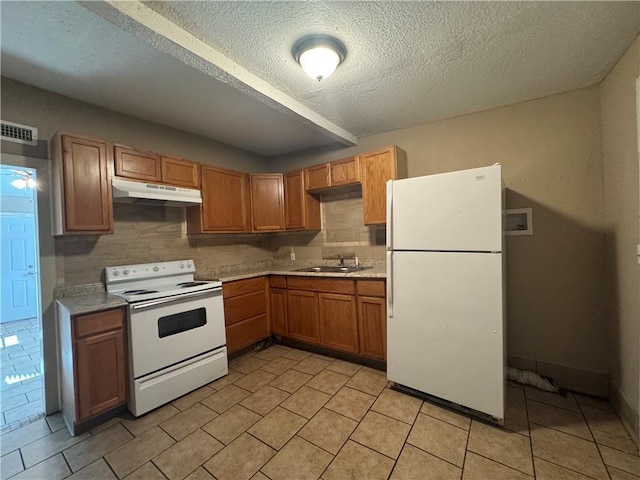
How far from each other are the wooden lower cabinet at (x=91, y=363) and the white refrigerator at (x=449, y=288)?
6.90 feet

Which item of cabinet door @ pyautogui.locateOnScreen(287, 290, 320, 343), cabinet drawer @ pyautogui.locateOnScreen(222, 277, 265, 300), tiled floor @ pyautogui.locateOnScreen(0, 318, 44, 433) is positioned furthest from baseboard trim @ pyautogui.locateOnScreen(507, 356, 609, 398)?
tiled floor @ pyautogui.locateOnScreen(0, 318, 44, 433)

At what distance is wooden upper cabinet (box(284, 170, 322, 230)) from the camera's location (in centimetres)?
344

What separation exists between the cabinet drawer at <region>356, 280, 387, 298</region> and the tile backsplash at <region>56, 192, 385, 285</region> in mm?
617

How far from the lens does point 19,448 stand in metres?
1.74

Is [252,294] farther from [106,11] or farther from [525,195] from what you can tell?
[525,195]

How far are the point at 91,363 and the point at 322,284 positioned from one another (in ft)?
6.44

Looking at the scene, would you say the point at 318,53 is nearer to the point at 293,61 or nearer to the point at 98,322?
the point at 293,61

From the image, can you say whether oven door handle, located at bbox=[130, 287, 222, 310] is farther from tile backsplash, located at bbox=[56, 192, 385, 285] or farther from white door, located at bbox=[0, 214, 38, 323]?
white door, located at bbox=[0, 214, 38, 323]

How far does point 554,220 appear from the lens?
90.2 inches

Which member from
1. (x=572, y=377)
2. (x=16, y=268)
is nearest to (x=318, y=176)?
(x=572, y=377)

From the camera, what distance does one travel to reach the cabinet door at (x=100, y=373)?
1.82 metres

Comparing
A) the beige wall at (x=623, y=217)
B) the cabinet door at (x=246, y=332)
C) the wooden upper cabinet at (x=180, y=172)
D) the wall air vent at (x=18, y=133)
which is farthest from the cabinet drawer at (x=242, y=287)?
the beige wall at (x=623, y=217)

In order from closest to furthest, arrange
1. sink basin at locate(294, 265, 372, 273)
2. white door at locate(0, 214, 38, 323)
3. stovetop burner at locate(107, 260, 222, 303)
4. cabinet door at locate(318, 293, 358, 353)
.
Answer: stovetop burner at locate(107, 260, 222, 303), cabinet door at locate(318, 293, 358, 353), sink basin at locate(294, 265, 372, 273), white door at locate(0, 214, 38, 323)

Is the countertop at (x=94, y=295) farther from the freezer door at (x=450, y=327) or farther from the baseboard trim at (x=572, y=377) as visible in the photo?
the baseboard trim at (x=572, y=377)
